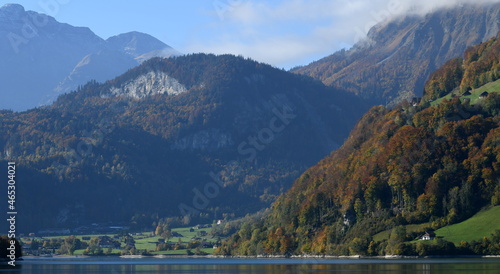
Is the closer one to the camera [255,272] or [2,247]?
[255,272]

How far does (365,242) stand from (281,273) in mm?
70005

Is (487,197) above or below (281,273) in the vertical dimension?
above

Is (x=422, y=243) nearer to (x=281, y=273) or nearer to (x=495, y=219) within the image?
(x=495, y=219)

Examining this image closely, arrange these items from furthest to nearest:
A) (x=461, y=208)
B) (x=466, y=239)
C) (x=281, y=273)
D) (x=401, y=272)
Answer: (x=461, y=208) → (x=466, y=239) → (x=281, y=273) → (x=401, y=272)

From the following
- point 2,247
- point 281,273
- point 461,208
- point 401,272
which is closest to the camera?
point 401,272

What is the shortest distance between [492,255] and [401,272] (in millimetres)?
52954

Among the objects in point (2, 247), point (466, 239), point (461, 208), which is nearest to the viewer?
point (2, 247)

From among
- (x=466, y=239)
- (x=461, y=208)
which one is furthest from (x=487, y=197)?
(x=466, y=239)

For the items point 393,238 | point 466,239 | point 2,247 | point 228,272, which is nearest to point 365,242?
point 393,238

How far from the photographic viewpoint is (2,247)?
168500 millimetres

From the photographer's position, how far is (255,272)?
140m

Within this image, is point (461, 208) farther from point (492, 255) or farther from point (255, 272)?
point (255, 272)

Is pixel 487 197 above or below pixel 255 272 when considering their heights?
above

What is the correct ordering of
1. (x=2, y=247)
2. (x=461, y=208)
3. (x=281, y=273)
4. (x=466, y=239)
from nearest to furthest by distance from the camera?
(x=281, y=273)
(x=2, y=247)
(x=466, y=239)
(x=461, y=208)
